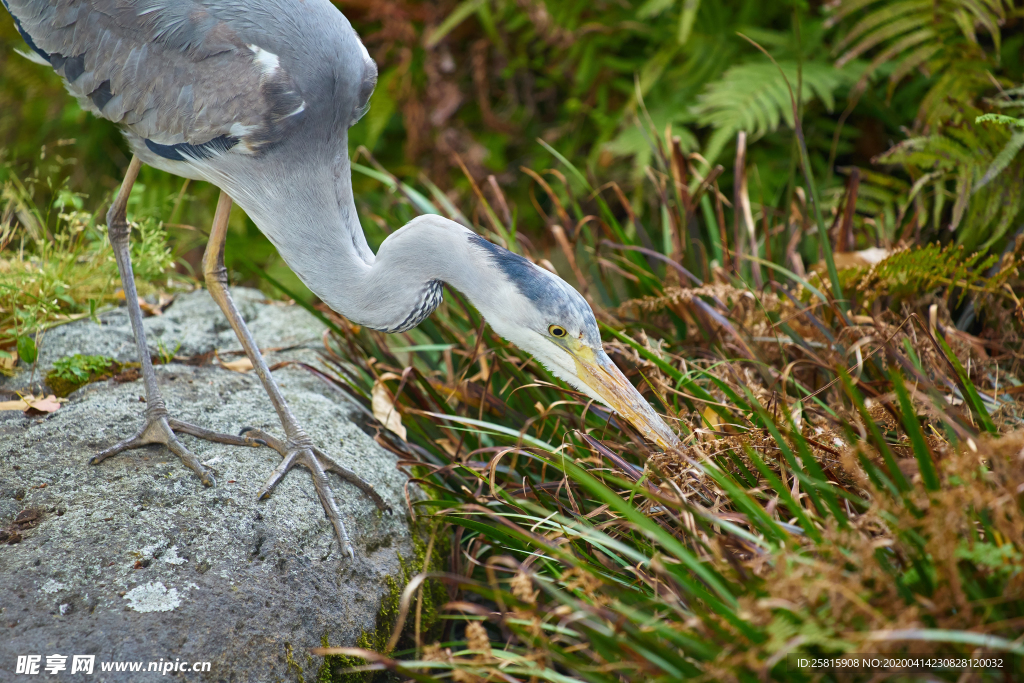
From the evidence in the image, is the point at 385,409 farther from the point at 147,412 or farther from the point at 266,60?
the point at 266,60

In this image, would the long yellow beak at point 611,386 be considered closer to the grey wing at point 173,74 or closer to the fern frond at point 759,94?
the grey wing at point 173,74

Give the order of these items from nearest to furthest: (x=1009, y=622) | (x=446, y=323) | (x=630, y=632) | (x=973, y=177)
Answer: (x=1009, y=622), (x=630, y=632), (x=973, y=177), (x=446, y=323)

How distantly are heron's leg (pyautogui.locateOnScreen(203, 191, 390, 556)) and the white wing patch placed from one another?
0.64 meters

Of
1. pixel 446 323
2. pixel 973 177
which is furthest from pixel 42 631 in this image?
pixel 973 177

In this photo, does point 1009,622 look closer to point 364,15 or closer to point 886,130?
point 886,130

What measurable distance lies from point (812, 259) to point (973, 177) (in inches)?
44.7

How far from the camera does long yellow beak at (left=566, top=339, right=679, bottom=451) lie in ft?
7.47

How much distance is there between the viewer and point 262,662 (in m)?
2.00

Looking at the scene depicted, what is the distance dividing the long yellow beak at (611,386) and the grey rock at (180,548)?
879 mm

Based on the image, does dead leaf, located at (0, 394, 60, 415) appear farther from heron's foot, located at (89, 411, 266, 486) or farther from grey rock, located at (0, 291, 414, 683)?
heron's foot, located at (89, 411, 266, 486)

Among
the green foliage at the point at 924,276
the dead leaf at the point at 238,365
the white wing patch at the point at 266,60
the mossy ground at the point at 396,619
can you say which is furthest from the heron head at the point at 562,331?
the dead leaf at the point at 238,365

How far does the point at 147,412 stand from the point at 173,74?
1.19m

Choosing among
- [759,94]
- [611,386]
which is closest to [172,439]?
[611,386]

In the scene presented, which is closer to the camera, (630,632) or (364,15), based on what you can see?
(630,632)
